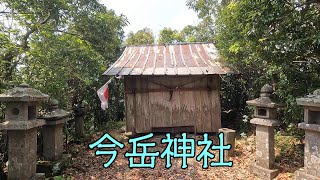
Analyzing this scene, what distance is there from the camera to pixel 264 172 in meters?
6.34

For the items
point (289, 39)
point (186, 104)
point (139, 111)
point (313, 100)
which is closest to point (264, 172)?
point (313, 100)

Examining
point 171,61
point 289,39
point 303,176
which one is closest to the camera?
point 303,176

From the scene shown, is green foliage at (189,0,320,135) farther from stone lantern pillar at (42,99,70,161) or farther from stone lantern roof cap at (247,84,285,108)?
stone lantern pillar at (42,99,70,161)

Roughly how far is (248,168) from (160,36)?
19367mm

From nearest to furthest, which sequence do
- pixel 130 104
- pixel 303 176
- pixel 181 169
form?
pixel 303 176 → pixel 181 169 → pixel 130 104

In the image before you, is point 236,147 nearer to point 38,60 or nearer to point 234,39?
point 234,39

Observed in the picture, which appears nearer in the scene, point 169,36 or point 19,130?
point 19,130

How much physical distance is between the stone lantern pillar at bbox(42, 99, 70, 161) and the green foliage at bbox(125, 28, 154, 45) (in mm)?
17683

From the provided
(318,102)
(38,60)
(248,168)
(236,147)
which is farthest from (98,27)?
(318,102)

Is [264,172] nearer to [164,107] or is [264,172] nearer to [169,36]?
[164,107]

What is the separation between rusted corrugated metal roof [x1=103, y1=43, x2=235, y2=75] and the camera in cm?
931

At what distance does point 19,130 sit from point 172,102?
5994 mm

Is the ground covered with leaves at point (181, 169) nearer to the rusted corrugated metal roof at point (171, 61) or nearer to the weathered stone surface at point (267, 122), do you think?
the weathered stone surface at point (267, 122)

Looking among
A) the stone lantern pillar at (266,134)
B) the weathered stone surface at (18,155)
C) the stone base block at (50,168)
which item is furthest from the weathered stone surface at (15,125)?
the stone lantern pillar at (266,134)
